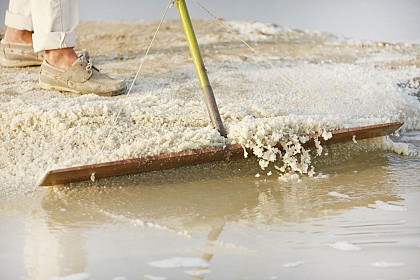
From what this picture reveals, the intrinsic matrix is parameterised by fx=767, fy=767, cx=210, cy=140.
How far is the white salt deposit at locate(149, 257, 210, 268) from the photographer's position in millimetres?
1696

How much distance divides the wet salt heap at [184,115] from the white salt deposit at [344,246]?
1.93 ft

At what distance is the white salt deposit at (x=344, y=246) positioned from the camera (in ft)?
5.80

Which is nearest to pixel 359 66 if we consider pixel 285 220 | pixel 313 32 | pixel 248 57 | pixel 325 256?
pixel 248 57

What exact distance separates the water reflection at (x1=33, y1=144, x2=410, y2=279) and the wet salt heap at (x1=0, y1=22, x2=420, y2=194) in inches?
3.4

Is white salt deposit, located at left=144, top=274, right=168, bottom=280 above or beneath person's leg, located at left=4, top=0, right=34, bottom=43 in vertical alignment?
beneath

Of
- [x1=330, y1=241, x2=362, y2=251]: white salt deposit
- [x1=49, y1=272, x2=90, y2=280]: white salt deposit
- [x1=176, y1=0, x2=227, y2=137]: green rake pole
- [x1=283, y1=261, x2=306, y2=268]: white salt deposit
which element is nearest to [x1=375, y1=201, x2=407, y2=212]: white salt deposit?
[x1=330, y1=241, x2=362, y2=251]: white salt deposit

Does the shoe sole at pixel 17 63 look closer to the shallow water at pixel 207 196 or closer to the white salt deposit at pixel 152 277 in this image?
the shallow water at pixel 207 196

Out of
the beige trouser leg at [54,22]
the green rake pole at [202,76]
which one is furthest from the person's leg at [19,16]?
the green rake pole at [202,76]

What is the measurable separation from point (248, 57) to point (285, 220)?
86.7 inches

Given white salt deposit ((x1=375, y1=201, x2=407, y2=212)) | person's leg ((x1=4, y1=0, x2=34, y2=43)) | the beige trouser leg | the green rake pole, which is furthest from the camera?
person's leg ((x1=4, y1=0, x2=34, y2=43))

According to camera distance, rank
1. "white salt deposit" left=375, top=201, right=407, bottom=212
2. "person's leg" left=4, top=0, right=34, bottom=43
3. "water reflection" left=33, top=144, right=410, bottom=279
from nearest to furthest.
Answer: "water reflection" left=33, top=144, right=410, bottom=279 → "white salt deposit" left=375, top=201, right=407, bottom=212 → "person's leg" left=4, top=0, right=34, bottom=43

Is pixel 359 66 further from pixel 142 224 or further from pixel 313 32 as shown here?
pixel 142 224

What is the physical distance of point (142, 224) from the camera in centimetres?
196

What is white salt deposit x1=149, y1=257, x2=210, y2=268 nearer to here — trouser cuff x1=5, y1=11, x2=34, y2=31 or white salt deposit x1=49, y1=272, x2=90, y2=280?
white salt deposit x1=49, y1=272, x2=90, y2=280
